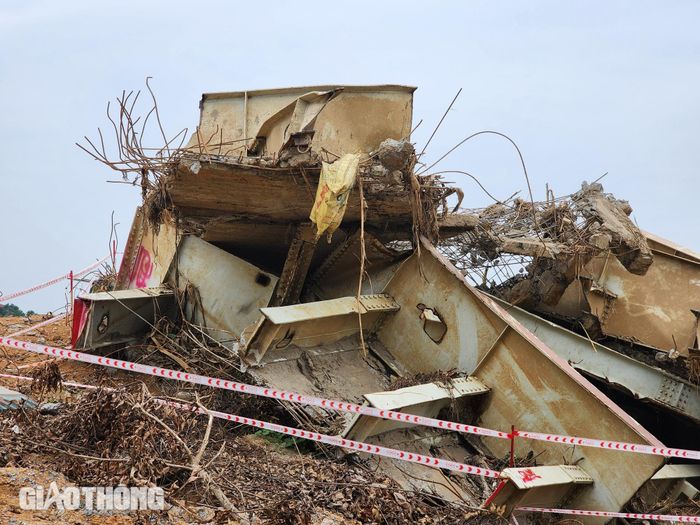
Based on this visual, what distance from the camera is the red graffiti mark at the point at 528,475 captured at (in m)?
5.54

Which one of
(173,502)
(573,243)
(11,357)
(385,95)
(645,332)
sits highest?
(385,95)

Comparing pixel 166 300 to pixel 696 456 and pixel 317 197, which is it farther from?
pixel 696 456

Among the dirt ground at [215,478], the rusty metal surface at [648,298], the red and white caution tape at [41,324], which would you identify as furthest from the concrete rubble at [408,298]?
the red and white caution tape at [41,324]

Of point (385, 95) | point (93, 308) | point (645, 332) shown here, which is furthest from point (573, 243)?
point (93, 308)

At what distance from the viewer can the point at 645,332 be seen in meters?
8.37

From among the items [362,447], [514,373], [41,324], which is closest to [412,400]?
[362,447]

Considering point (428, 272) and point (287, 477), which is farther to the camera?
point (428, 272)

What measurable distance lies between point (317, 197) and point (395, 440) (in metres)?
2.07

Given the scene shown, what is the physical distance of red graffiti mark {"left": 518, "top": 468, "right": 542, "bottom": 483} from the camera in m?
5.54

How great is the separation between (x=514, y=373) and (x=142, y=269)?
15.4ft

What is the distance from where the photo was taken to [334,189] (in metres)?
6.14

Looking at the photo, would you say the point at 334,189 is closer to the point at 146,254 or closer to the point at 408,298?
the point at 408,298

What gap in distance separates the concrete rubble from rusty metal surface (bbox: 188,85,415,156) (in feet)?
0.07

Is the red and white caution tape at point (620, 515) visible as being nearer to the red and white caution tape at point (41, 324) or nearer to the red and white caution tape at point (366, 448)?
the red and white caution tape at point (366, 448)
